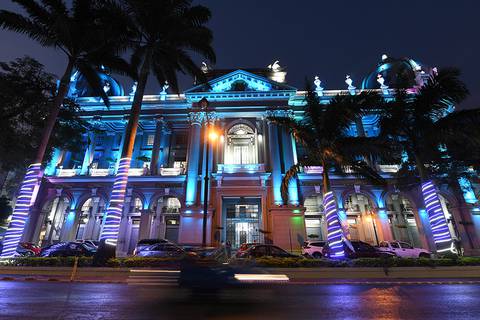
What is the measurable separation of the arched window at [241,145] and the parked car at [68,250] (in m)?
13.7

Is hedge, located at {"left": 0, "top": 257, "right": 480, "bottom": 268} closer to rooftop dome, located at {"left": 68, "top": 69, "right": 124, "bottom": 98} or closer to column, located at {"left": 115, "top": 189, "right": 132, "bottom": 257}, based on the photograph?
column, located at {"left": 115, "top": 189, "right": 132, "bottom": 257}

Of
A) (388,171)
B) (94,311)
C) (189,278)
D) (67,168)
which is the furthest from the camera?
(67,168)

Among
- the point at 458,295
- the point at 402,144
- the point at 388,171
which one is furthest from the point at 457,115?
the point at 388,171

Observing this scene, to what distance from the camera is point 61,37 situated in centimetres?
1371

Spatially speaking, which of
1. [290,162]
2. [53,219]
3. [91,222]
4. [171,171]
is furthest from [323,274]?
[53,219]

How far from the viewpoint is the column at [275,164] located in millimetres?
21803

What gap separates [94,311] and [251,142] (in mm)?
22094

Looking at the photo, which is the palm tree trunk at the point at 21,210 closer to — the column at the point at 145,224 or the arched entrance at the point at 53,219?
the column at the point at 145,224

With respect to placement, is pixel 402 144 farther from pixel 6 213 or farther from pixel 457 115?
pixel 6 213

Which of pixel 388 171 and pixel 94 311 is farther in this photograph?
pixel 388 171

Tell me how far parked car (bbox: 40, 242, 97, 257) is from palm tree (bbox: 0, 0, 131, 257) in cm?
398

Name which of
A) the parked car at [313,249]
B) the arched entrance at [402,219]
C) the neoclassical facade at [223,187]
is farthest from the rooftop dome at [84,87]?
the arched entrance at [402,219]

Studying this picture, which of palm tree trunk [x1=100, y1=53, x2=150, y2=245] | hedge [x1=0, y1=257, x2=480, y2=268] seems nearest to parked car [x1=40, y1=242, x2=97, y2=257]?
hedge [x1=0, y1=257, x2=480, y2=268]

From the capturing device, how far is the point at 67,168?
25969mm
